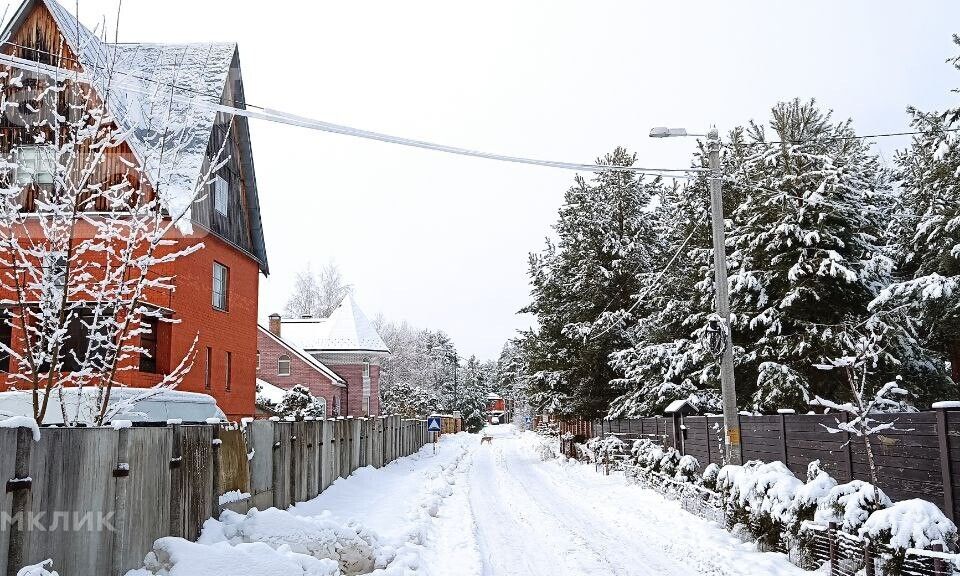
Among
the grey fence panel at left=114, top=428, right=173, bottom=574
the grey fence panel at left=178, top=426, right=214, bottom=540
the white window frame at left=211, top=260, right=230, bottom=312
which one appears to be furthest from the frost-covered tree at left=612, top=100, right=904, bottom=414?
the grey fence panel at left=114, top=428, right=173, bottom=574

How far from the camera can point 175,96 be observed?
8047mm

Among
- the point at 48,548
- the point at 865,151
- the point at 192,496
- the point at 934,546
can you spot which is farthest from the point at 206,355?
the point at 865,151

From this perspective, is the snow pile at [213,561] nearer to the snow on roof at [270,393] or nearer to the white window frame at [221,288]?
the white window frame at [221,288]

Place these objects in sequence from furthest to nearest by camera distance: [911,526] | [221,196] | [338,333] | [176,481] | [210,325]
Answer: [338,333] < [221,196] < [210,325] < [176,481] < [911,526]

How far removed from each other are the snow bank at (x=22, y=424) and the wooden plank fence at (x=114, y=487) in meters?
0.04

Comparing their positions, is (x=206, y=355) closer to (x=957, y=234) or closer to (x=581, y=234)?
(x=581, y=234)

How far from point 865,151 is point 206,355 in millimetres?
26034

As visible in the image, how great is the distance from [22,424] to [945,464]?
330 inches

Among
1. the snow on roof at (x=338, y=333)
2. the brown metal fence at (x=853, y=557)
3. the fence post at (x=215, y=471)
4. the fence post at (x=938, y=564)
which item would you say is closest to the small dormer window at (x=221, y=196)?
the fence post at (x=215, y=471)

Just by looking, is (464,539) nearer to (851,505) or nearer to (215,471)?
(215,471)

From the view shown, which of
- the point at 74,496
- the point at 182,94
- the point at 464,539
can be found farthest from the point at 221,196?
the point at 74,496

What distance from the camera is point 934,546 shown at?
23.0 feet

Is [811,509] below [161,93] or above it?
below

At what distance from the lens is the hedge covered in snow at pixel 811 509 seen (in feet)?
23.4
